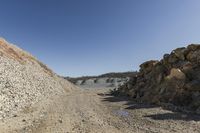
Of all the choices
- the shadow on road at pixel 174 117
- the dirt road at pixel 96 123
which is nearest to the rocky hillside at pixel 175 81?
the shadow on road at pixel 174 117

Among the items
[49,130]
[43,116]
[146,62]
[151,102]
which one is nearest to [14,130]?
[49,130]

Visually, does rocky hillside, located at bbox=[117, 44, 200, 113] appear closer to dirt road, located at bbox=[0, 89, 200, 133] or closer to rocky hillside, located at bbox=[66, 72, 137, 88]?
dirt road, located at bbox=[0, 89, 200, 133]

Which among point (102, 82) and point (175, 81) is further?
point (102, 82)

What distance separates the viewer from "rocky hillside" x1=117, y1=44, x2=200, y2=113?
33625 mm

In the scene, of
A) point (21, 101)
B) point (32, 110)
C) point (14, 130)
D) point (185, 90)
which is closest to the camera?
point (14, 130)

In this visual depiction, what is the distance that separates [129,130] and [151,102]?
1760 cm

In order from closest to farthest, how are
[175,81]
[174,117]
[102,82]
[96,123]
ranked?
[96,123] → [174,117] → [175,81] → [102,82]

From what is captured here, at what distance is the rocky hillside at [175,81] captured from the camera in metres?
33.6

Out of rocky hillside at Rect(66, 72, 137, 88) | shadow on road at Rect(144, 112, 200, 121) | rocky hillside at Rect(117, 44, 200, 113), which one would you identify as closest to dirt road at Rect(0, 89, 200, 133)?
shadow on road at Rect(144, 112, 200, 121)

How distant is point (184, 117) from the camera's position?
2523 cm

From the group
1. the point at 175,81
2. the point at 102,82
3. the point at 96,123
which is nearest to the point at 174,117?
the point at 96,123

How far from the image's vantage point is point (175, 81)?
3628cm

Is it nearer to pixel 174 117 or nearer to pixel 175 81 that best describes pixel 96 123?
pixel 174 117

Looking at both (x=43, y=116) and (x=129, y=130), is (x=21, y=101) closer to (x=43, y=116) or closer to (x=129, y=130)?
(x=43, y=116)
